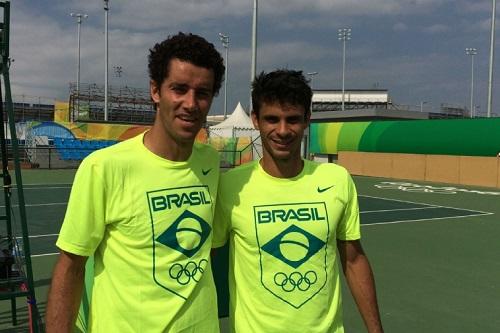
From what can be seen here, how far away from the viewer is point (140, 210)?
1833 mm

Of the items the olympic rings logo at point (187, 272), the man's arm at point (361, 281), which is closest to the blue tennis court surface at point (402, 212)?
the man's arm at point (361, 281)

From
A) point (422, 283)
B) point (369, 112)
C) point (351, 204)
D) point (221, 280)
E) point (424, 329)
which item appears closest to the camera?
point (351, 204)

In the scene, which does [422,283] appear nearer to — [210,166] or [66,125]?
[210,166]

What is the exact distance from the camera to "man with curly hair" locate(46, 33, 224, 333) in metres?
1.76

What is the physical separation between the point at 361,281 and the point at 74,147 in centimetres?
2687

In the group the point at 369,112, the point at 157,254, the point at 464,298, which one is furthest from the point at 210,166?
the point at 369,112

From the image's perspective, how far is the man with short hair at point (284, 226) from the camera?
2.04 meters

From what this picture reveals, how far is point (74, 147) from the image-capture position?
27078mm

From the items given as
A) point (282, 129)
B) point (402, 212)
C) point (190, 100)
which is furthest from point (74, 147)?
point (190, 100)

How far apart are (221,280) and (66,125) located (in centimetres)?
2789

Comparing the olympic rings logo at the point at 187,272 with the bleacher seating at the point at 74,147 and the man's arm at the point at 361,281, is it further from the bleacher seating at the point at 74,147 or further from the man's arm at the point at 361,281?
the bleacher seating at the point at 74,147

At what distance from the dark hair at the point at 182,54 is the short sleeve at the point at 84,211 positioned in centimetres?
43

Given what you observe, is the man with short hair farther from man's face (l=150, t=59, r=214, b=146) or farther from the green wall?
the green wall

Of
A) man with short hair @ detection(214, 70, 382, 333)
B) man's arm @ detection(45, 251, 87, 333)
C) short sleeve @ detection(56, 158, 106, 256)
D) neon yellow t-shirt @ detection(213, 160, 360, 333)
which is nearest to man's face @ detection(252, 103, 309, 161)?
man with short hair @ detection(214, 70, 382, 333)
